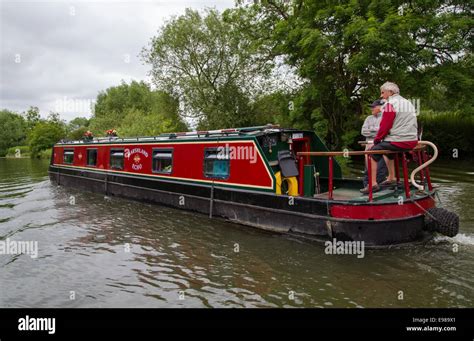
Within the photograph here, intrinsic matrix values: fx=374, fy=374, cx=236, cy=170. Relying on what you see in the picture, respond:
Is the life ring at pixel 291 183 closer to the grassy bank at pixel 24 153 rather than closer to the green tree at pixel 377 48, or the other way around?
the green tree at pixel 377 48

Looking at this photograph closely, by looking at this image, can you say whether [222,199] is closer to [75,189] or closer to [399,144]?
[399,144]

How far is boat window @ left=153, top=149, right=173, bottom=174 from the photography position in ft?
33.6

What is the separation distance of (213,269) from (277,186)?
229 cm

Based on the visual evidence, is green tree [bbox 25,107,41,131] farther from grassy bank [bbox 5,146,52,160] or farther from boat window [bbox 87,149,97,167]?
boat window [bbox 87,149,97,167]

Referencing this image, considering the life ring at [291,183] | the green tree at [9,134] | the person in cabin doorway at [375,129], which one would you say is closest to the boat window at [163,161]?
the life ring at [291,183]

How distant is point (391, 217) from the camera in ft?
20.5

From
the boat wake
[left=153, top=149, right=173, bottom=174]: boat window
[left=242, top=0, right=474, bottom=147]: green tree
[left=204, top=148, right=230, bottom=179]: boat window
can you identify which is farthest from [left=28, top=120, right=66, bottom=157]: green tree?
the boat wake

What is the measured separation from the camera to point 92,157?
13859 mm

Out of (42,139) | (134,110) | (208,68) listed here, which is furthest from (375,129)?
(42,139)

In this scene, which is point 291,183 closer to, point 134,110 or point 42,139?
point 134,110

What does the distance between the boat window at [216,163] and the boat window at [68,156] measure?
341 inches

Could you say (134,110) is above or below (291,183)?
above
